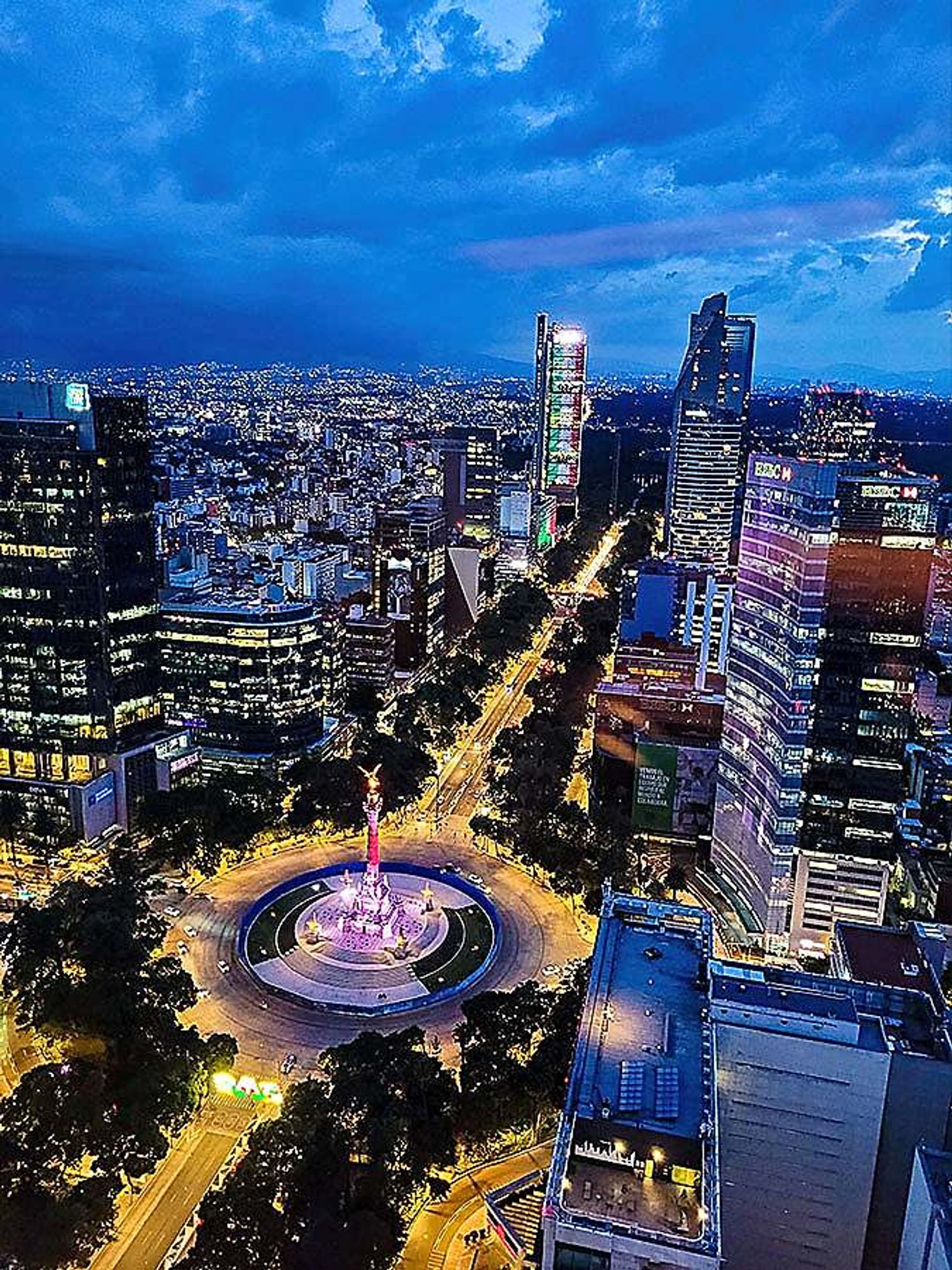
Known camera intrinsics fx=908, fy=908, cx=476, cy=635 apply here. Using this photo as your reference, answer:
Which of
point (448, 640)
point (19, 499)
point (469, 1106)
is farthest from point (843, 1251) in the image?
point (448, 640)

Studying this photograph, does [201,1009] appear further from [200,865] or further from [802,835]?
[802,835]

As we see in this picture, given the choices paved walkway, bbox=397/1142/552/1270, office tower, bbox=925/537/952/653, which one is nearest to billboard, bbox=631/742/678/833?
paved walkway, bbox=397/1142/552/1270

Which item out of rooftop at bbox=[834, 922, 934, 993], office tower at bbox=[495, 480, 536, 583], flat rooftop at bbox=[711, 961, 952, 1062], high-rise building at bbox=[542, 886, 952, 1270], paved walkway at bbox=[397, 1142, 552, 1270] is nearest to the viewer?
high-rise building at bbox=[542, 886, 952, 1270]

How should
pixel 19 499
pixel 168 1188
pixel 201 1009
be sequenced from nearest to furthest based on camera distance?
pixel 168 1188, pixel 201 1009, pixel 19 499

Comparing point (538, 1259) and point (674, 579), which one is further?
point (674, 579)

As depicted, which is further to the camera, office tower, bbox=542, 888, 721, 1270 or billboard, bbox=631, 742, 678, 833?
billboard, bbox=631, 742, 678, 833

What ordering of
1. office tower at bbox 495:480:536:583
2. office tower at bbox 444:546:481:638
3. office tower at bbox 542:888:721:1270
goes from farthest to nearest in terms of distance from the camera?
office tower at bbox 495:480:536:583
office tower at bbox 444:546:481:638
office tower at bbox 542:888:721:1270

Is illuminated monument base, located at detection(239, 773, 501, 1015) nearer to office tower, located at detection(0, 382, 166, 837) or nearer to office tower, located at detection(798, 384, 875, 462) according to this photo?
office tower, located at detection(0, 382, 166, 837)

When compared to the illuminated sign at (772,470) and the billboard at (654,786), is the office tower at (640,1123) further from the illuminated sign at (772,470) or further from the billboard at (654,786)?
the billboard at (654,786)
